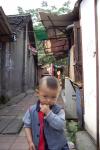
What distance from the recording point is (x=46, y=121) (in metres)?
3.70

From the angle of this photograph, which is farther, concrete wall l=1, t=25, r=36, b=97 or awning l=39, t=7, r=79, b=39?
concrete wall l=1, t=25, r=36, b=97

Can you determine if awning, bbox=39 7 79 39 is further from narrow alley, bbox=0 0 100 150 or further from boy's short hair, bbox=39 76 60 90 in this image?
boy's short hair, bbox=39 76 60 90

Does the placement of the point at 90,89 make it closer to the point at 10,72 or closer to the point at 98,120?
the point at 98,120

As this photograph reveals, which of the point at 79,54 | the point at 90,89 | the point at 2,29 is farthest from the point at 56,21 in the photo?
the point at 90,89

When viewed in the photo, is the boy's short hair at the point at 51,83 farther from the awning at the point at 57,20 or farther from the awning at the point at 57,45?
the awning at the point at 57,45

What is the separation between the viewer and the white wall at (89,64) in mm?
8156

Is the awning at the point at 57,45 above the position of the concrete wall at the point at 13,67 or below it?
above

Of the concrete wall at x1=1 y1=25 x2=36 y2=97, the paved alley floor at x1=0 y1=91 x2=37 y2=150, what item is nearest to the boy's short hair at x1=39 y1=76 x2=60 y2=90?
the paved alley floor at x1=0 y1=91 x2=37 y2=150

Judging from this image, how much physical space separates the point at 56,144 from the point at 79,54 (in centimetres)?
786

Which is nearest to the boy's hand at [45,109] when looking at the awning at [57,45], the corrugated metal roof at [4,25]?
the corrugated metal roof at [4,25]

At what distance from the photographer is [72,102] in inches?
479

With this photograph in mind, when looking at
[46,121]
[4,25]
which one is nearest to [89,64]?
[46,121]

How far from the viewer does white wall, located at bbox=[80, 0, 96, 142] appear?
321 inches

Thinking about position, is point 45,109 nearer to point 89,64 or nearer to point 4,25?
point 89,64
